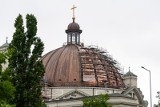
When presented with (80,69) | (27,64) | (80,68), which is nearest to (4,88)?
(27,64)

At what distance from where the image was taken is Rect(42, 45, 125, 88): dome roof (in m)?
113

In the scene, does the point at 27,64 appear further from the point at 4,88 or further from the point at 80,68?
the point at 80,68

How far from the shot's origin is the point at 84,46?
4857 inches

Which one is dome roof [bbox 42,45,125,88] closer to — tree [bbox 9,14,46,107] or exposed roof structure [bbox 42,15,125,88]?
exposed roof structure [bbox 42,15,125,88]

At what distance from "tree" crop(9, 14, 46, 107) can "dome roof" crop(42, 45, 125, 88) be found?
200 ft

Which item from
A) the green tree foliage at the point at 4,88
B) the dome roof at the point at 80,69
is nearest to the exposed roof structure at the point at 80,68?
the dome roof at the point at 80,69

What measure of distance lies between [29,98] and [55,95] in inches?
2502

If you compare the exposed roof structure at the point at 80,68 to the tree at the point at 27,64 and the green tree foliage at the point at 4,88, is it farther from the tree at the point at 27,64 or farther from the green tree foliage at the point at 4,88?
the green tree foliage at the point at 4,88

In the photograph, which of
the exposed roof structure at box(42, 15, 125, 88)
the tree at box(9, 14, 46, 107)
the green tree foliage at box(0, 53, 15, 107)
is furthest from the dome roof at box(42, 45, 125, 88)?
the green tree foliage at box(0, 53, 15, 107)

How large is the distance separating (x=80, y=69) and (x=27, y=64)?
212 ft

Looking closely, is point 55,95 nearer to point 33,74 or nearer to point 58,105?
point 58,105

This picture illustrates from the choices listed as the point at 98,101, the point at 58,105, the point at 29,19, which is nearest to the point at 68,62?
the point at 58,105

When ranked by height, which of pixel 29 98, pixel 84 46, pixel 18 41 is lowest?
pixel 29 98

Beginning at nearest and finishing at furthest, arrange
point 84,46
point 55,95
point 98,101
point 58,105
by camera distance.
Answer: point 98,101 → point 58,105 → point 55,95 → point 84,46
